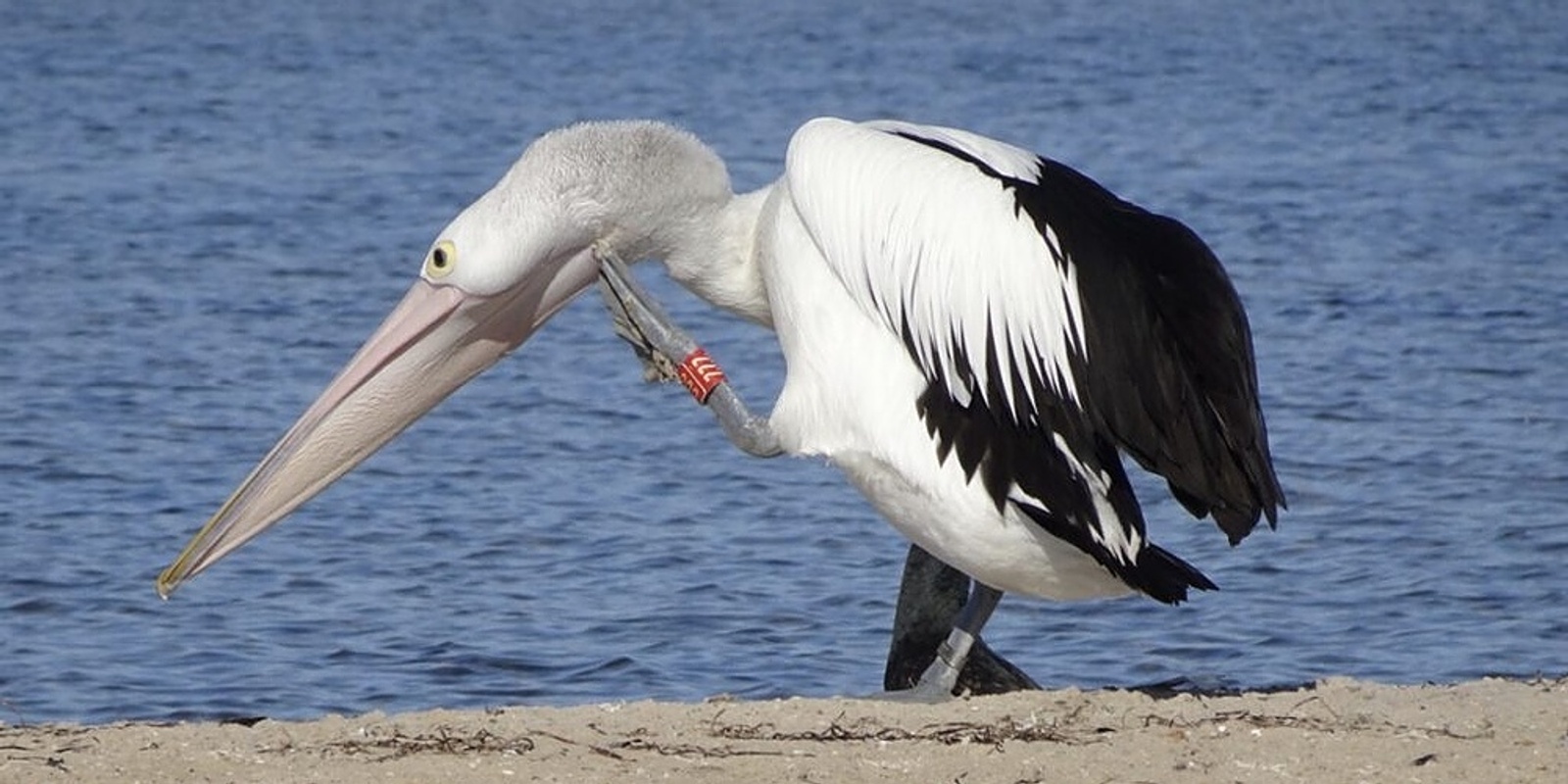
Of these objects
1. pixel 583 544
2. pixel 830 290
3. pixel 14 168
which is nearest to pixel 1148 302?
pixel 830 290

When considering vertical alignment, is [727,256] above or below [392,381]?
above

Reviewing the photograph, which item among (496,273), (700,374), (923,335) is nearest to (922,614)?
(700,374)

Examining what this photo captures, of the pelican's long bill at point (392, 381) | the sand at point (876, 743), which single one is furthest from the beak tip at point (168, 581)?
the sand at point (876, 743)

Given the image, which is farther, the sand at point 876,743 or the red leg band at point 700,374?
the red leg band at point 700,374

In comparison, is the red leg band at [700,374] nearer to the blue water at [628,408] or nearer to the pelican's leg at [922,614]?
the pelican's leg at [922,614]

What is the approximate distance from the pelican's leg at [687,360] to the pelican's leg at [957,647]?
508mm

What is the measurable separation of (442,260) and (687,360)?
1.73 ft

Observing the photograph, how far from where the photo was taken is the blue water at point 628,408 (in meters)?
7.00

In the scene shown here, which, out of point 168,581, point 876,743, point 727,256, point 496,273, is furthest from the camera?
point 727,256

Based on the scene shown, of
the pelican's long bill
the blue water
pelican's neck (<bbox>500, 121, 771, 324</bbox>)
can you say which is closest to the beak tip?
the pelican's long bill

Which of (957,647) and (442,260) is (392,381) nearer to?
(442,260)

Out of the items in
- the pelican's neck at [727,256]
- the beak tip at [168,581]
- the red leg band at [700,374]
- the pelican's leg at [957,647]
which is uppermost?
the pelican's neck at [727,256]

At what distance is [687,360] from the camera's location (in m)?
5.46

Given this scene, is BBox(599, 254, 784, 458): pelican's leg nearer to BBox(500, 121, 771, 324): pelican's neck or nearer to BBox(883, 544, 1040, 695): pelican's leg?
BBox(500, 121, 771, 324): pelican's neck
